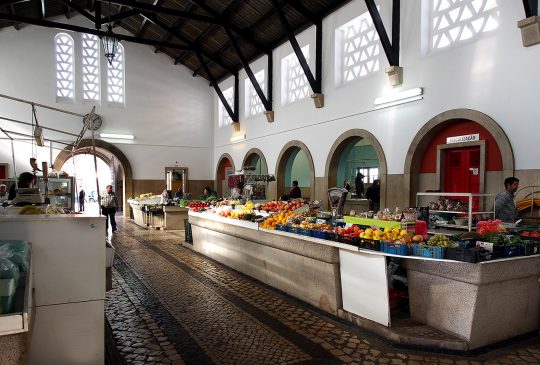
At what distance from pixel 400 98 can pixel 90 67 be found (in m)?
13.3

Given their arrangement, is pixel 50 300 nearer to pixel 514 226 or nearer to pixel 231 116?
pixel 514 226

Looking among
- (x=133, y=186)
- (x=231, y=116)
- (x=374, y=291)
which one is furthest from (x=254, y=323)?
(x=133, y=186)

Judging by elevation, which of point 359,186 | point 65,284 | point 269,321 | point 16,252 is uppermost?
point 359,186

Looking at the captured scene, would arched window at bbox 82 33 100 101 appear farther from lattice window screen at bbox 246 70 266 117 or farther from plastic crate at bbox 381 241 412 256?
plastic crate at bbox 381 241 412 256

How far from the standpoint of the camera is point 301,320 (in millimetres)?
4207

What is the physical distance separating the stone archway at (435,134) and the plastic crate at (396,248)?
3.89 metres

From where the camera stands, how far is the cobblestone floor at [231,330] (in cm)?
330

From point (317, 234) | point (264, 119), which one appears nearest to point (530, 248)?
point (317, 234)

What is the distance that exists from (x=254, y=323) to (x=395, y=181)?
560 cm

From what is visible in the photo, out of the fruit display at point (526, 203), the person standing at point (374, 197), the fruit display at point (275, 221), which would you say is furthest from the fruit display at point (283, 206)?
the fruit display at point (526, 203)

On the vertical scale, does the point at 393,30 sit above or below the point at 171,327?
above

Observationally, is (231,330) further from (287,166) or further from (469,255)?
(287,166)

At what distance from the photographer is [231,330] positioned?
394 cm

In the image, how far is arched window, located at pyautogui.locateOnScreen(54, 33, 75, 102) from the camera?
15.3 metres
